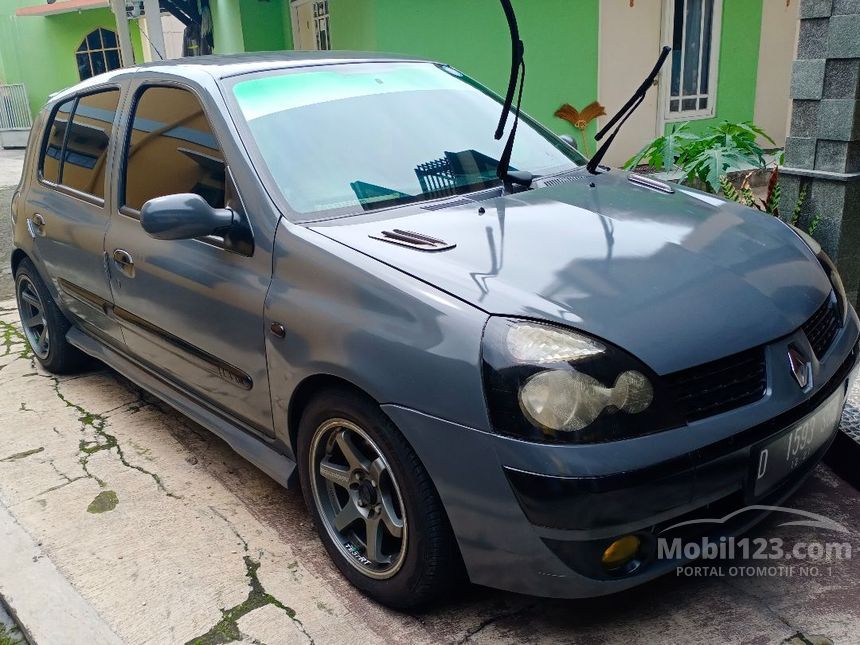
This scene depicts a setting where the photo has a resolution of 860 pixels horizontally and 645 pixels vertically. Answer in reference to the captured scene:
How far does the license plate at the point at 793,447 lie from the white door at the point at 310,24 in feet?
28.5

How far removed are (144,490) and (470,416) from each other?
1948 mm

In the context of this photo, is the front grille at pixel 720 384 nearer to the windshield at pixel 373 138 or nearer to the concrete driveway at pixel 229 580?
the concrete driveway at pixel 229 580

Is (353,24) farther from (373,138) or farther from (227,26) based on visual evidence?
(373,138)

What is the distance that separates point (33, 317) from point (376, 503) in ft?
11.0

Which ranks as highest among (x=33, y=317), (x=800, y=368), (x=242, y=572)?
Answer: (x=800, y=368)

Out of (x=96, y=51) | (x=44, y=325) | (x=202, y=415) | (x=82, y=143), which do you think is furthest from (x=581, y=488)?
(x=96, y=51)

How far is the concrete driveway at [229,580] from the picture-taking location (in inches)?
96.3

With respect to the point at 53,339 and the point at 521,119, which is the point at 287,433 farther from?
the point at 53,339

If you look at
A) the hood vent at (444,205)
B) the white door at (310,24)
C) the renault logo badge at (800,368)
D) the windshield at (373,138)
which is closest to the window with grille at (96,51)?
the white door at (310,24)

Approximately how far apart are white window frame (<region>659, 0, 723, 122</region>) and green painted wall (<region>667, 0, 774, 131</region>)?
0.05m

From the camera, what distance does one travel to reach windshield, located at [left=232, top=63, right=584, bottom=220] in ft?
9.45

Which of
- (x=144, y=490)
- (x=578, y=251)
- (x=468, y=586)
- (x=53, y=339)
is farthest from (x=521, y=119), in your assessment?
(x=53, y=339)

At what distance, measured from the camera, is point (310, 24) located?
34.9ft

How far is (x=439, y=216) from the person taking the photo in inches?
108
